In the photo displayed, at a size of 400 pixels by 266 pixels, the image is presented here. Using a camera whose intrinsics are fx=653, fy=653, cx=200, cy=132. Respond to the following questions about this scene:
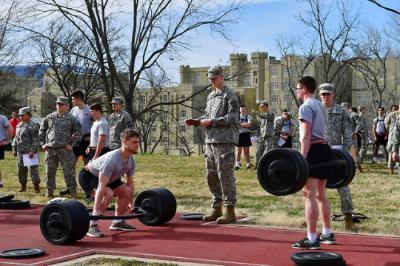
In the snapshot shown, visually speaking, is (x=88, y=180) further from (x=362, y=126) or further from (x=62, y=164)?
(x=362, y=126)

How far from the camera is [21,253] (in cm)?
694

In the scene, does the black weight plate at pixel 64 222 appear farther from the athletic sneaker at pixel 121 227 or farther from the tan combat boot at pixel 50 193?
the tan combat boot at pixel 50 193

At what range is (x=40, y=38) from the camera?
26172mm

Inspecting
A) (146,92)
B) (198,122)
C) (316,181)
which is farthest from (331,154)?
(146,92)

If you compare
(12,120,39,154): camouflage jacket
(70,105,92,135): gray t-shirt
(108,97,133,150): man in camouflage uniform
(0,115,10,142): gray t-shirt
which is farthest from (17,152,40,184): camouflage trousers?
(108,97,133,150): man in camouflage uniform

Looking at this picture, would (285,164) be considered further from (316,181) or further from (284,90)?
(284,90)

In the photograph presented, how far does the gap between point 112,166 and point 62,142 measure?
14.1ft

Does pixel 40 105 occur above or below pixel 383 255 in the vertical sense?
above

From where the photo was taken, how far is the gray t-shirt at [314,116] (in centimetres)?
715

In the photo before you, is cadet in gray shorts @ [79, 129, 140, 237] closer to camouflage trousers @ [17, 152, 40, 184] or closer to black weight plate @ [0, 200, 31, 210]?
black weight plate @ [0, 200, 31, 210]

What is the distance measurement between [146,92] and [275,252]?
45789 millimetres

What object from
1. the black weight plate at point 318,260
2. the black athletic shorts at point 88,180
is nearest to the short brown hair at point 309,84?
the black weight plate at point 318,260

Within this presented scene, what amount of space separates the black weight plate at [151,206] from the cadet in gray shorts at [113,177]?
431 millimetres

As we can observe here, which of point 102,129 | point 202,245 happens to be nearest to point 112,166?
point 202,245
